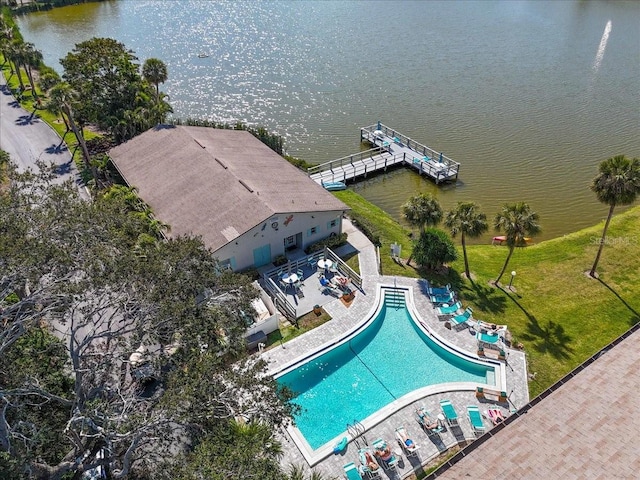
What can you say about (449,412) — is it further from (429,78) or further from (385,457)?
(429,78)

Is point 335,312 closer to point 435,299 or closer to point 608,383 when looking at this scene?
point 435,299

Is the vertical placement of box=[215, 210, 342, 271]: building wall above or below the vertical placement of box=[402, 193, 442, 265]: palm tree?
below

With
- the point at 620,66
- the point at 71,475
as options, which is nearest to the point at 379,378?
the point at 71,475

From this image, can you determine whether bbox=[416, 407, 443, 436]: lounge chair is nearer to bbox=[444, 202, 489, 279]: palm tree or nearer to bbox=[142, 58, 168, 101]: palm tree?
bbox=[444, 202, 489, 279]: palm tree

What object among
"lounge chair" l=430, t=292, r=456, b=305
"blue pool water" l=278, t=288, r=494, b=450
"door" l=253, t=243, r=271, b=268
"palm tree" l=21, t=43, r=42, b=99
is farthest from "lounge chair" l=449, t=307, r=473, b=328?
"palm tree" l=21, t=43, r=42, b=99

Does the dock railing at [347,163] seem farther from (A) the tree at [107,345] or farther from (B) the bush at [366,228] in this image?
(A) the tree at [107,345]

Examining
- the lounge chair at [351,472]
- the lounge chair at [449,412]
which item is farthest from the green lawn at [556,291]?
the lounge chair at [351,472]

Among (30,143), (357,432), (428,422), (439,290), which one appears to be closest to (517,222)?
(439,290)
